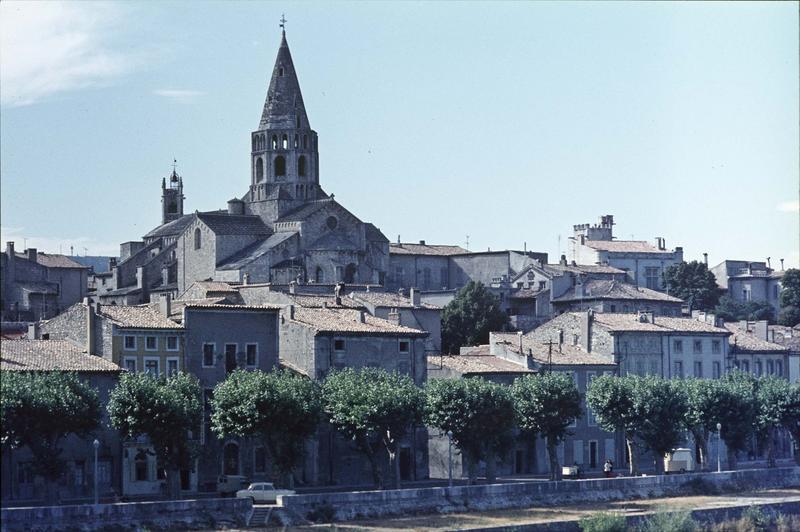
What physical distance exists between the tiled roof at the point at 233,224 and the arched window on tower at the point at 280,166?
522cm

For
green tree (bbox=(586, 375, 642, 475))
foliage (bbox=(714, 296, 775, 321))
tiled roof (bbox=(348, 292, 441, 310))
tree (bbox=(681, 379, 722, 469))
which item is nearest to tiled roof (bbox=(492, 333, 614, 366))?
tiled roof (bbox=(348, 292, 441, 310))

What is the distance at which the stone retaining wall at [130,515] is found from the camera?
Answer: 5697 centimetres

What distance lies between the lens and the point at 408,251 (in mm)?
145250

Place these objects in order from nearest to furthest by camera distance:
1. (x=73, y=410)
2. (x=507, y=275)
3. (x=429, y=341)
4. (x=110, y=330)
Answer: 1. (x=73, y=410)
2. (x=110, y=330)
3. (x=429, y=341)
4. (x=507, y=275)

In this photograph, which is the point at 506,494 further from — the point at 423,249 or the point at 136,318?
the point at 423,249

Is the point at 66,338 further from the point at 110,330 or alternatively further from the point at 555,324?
the point at 555,324

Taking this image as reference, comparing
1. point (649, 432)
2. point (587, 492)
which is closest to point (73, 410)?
point (587, 492)

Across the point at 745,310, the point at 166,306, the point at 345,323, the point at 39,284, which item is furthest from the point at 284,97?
the point at 166,306

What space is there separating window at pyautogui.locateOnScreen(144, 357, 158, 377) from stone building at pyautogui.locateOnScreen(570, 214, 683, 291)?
87569 mm

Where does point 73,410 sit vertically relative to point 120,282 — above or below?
below

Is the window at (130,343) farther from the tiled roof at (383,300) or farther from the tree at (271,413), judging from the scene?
the tiled roof at (383,300)

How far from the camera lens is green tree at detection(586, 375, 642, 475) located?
8362 centimetres

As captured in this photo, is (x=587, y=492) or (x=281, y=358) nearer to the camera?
(x=587, y=492)

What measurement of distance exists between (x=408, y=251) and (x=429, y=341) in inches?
1928
